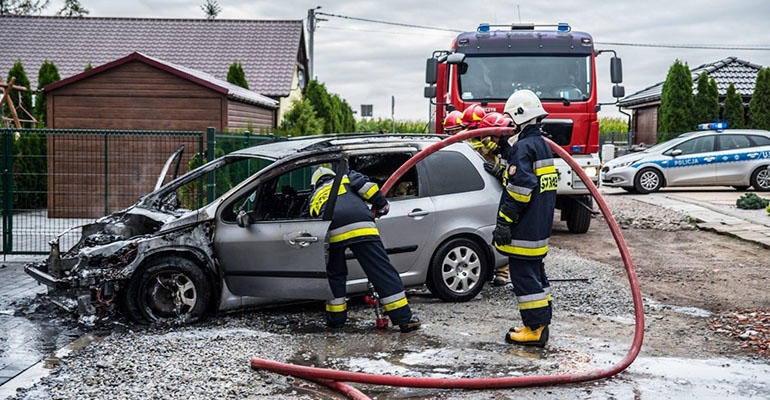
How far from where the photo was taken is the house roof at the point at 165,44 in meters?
30.0

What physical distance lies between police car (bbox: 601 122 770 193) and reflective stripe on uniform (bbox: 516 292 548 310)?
16.1m

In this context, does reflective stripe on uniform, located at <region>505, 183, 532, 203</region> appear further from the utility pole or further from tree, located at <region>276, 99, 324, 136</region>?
the utility pole

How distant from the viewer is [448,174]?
882 centimetres

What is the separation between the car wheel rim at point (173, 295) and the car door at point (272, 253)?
0.34m

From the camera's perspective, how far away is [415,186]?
864 centimetres

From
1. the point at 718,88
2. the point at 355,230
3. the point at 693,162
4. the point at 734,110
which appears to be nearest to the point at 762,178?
the point at 693,162

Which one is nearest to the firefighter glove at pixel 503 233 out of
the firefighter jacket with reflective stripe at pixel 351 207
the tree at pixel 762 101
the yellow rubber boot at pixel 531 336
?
the yellow rubber boot at pixel 531 336

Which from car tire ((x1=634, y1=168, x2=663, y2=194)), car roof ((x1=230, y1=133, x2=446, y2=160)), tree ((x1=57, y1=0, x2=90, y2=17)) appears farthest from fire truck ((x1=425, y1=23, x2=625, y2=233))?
tree ((x1=57, y1=0, x2=90, y2=17))

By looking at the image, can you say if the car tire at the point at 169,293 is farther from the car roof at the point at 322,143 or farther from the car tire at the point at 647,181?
the car tire at the point at 647,181

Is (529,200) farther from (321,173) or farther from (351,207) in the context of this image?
(321,173)

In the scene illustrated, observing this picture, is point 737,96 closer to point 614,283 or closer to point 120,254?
point 614,283

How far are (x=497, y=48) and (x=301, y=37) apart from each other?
1992 centimetres

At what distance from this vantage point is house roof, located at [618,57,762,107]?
3455 centimetres

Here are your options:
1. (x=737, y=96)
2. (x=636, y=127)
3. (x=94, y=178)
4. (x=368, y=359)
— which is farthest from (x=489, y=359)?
(x=636, y=127)
